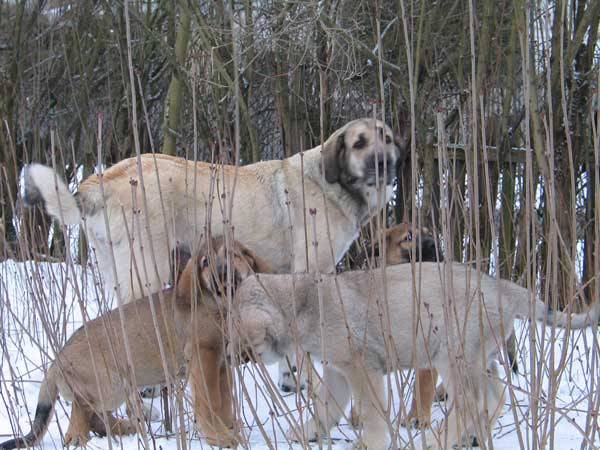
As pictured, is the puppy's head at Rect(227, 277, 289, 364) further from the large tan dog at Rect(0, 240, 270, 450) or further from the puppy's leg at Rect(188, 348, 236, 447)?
the puppy's leg at Rect(188, 348, 236, 447)

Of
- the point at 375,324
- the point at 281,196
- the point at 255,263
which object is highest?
the point at 281,196

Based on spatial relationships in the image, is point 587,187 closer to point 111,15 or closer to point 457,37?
point 457,37

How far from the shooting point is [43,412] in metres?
3.95

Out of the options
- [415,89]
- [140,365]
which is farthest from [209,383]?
[415,89]

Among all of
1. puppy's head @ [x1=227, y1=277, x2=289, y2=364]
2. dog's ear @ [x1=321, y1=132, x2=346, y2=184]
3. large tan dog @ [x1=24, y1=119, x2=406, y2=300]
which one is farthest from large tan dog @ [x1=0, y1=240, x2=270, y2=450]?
dog's ear @ [x1=321, y1=132, x2=346, y2=184]

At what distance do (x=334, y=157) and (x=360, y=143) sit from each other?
0.69 ft

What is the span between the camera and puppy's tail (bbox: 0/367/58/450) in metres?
3.77

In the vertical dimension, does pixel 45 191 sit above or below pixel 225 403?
above

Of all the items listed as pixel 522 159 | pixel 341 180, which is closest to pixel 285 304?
pixel 341 180

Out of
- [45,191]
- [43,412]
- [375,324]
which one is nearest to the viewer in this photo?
[375,324]

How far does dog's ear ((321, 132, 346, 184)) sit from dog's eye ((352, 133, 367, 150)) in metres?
0.09

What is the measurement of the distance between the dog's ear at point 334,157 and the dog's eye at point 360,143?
0.09 m

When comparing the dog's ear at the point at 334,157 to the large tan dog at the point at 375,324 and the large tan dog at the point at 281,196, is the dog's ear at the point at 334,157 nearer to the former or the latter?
the large tan dog at the point at 281,196

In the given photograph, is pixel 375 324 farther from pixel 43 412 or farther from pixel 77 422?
pixel 43 412
